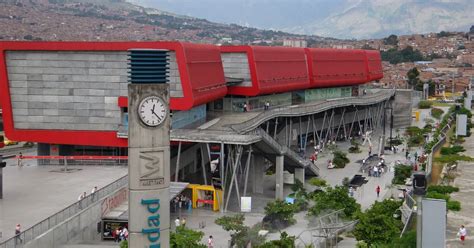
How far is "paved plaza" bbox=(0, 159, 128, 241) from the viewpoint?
31.2 meters

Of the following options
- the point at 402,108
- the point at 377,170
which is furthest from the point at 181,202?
the point at 402,108

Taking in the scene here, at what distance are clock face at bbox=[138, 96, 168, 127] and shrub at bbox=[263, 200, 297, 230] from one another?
1763 centimetres

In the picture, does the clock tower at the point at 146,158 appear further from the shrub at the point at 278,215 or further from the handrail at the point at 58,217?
the shrub at the point at 278,215

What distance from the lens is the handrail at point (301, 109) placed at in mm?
50069

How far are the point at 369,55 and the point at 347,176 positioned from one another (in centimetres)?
3749

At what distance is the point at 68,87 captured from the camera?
4650 centimetres

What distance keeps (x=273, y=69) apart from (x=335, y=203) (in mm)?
29231

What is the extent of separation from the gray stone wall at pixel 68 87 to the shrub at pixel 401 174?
738 inches

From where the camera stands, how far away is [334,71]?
80938 millimetres

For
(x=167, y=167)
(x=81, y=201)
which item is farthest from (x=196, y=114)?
(x=167, y=167)

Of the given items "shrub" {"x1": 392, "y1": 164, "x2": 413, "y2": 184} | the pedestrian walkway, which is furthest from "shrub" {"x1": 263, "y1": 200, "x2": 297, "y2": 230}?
"shrub" {"x1": 392, "y1": 164, "x2": 413, "y2": 184}

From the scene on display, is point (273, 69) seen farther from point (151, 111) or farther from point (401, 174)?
point (151, 111)

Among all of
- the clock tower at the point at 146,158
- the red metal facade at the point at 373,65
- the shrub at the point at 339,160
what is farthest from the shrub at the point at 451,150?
the clock tower at the point at 146,158

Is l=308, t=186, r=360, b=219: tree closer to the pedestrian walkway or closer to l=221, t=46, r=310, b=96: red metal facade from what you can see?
the pedestrian walkway
